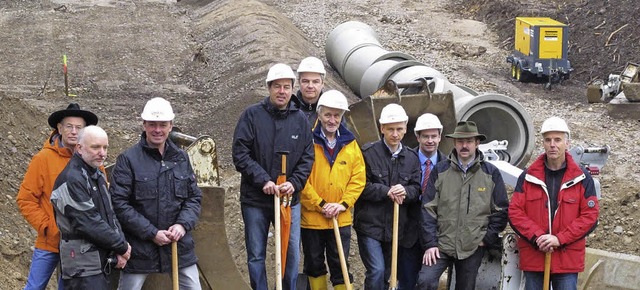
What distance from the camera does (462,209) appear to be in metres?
7.47

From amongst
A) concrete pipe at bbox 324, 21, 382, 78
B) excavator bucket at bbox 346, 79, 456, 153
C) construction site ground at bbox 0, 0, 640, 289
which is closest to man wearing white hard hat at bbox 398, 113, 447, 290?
construction site ground at bbox 0, 0, 640, 289

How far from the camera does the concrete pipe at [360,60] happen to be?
17.6 m

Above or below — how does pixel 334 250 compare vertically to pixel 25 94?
below

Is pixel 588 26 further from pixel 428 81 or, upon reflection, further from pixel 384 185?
pixel 384 185

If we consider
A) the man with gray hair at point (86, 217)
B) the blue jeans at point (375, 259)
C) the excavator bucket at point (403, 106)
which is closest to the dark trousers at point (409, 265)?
the blue jeans at point (375, 259)

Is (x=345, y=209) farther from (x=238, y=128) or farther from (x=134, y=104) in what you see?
(x=134, y=104)

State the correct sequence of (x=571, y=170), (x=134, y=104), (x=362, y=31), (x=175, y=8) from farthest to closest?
1. (x=175, y=8)
2. (x=362, y=31)
3. (x=134, y=104)
4. (x=571, y=170)

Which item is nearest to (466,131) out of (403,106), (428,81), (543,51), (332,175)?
(332,175)

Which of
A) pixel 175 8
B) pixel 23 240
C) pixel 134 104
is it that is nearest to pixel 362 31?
pixel 134 104

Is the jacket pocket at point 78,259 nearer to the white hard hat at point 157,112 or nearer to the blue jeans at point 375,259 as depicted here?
the white hard hat at point 157,112

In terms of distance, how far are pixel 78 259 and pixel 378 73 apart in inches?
410

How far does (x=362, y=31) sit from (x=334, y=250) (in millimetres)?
13760

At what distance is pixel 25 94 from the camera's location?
18922 mm

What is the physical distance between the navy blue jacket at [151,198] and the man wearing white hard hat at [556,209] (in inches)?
89.7
